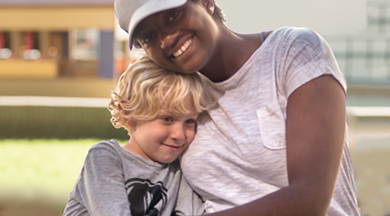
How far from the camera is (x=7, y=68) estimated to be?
1475 cm

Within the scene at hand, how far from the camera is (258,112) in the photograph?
137 cm

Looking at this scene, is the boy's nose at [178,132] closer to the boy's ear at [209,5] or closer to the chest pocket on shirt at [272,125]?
the chest pocket on shirt at [272,125]

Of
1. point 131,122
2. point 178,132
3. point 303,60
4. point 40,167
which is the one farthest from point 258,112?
point 40,167

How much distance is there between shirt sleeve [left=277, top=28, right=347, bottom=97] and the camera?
1.26 metres

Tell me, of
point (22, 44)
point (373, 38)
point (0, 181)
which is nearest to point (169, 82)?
point (0, 181)

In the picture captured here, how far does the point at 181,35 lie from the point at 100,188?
1.86 feet

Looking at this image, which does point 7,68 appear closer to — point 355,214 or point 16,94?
point 16,94

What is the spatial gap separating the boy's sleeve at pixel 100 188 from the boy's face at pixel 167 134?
0.13 meters

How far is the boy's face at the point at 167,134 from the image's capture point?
1559 millimetres

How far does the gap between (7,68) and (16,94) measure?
1.23m

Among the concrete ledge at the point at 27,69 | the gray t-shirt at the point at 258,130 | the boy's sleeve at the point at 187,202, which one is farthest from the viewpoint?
the concrete ledge at the point at 27,69

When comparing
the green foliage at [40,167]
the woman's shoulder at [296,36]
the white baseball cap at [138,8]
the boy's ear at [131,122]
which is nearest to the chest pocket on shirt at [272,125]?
the woman's shoulder at [296,36]

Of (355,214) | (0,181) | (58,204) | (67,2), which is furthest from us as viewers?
(67,2)

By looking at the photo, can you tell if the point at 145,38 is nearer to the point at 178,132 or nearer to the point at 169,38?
the point at 169,38
